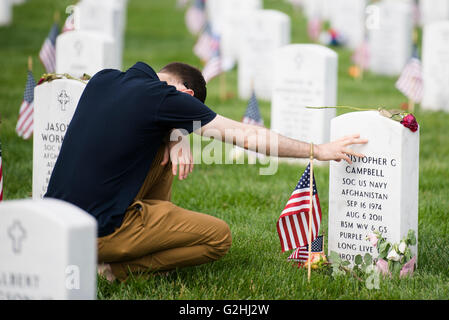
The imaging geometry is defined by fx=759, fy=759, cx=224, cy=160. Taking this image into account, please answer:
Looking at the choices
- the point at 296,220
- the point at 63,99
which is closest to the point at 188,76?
the point at 296,220

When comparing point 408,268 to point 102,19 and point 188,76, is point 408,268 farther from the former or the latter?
point 102,19

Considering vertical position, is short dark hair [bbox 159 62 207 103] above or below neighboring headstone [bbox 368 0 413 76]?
below

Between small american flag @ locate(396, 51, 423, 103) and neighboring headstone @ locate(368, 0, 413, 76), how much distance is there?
3.69 meters

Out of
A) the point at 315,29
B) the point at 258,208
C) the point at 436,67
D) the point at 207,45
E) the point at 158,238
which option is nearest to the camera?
the point at 158,238

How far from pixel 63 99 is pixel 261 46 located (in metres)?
6.33

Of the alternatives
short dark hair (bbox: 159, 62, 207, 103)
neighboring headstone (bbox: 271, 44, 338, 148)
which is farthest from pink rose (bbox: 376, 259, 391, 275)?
neighboring headstone (bbox: 271, 44, 338, 148)

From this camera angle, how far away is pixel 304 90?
28.0 ft

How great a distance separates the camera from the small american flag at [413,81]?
10.6m

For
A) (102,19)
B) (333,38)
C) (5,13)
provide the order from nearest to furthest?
1. (102,19)
2. (333,38)
3. (5,13)

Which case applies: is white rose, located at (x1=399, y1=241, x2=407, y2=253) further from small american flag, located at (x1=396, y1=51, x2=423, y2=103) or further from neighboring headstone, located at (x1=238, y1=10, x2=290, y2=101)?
neighboring headstone, located at (x1=238, y1=10, x2=290, y2=101)

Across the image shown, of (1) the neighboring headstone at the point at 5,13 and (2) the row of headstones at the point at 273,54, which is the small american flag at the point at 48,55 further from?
(1) the neighboring headstone at the point at 5,13

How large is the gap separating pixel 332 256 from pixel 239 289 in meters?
0.81

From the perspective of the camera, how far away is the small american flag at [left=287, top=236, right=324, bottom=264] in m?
5.19

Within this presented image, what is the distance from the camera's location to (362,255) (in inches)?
203
